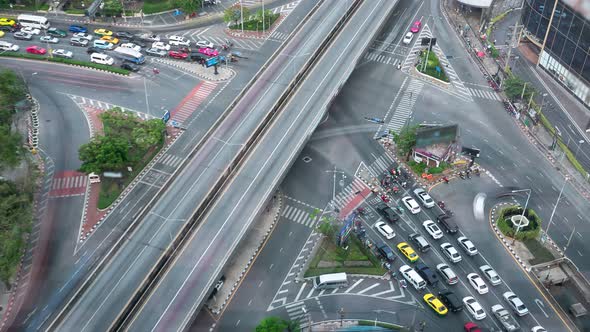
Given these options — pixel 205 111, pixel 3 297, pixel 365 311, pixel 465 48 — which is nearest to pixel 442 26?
pixel 465 48

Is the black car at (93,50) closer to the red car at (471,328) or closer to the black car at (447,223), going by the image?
the black car at (447,223)

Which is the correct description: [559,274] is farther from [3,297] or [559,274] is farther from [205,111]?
[3,297]

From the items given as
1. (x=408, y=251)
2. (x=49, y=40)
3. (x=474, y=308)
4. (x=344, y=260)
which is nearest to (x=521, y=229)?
(x=474, y=308)

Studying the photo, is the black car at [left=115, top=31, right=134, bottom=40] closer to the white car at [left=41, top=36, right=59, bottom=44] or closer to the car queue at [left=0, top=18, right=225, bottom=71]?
the car queue at [left=0, top=18, right=225, bottom=71]

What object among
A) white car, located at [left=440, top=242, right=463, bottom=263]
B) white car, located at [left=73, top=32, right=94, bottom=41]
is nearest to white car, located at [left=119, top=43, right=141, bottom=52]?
white car, located at [left=73, top=32, right=94, bottom=41]

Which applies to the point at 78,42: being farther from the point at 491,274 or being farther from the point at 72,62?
the point at 491,274

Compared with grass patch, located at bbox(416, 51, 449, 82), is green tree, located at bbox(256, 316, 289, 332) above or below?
below
